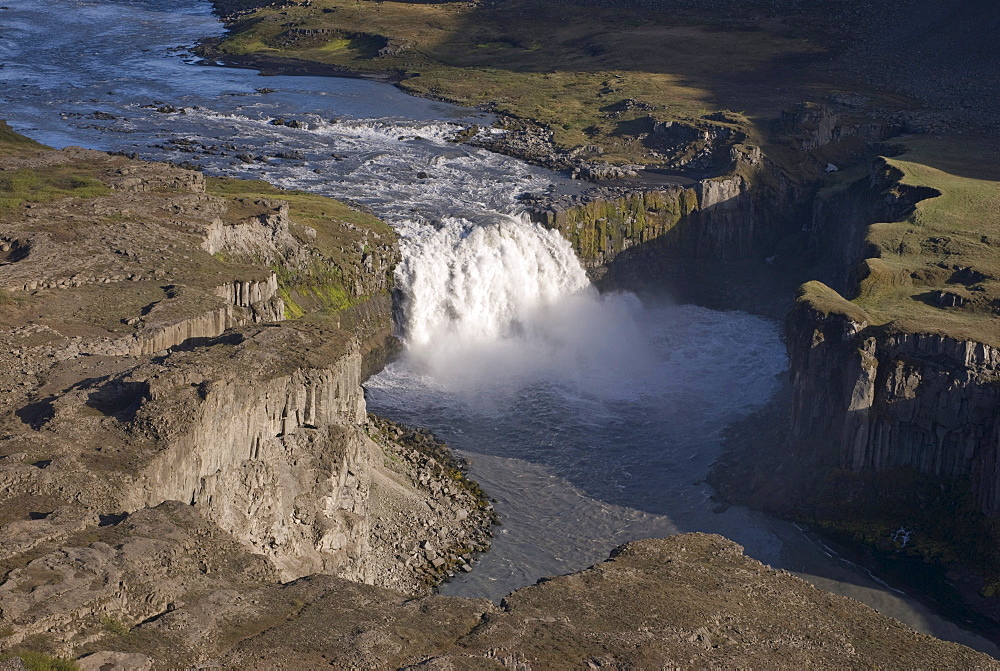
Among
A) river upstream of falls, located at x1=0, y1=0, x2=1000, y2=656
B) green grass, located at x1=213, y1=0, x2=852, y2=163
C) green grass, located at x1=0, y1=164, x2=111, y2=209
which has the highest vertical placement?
green grass, located at x1=213, y1=0, x2=852, y2=163

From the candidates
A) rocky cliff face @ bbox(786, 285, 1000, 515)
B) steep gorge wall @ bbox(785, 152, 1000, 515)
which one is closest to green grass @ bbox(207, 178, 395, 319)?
steep gorge wall @ bbox(785, 152, 1000, 515)

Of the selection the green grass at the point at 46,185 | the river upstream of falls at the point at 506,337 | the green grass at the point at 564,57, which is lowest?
the river upstream of falls at the point at 506,337

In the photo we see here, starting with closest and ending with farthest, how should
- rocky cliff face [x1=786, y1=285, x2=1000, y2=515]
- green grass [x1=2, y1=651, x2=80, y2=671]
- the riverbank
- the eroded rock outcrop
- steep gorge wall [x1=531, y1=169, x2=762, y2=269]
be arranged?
green grass [x1=2, y1=651, x2=80, y2=671] → the eroded rock outcrop → rocky cliff face [x1=786, y1=285, x2=1000, y2=515] → the riverbank → steep gorge wall [x1=531, y1=169, x2=762, y2=269]

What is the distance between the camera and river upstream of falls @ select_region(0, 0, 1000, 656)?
54250 millimetres

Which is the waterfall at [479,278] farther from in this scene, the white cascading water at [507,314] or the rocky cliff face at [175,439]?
the rocky cliff face at [175,439]

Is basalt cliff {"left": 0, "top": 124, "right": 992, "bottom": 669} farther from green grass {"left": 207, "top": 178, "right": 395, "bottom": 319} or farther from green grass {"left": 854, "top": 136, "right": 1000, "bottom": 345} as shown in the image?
green grass {"left": 854, "top": 136, "right": 1000, "bottom": 345}

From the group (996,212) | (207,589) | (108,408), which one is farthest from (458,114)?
(207,589)

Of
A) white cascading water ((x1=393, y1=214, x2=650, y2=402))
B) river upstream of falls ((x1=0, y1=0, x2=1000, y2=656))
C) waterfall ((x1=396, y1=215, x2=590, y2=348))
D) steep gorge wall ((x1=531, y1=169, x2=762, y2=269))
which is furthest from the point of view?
steep gorge wall ((x1=531, y1=169, x2=762, y2=269))

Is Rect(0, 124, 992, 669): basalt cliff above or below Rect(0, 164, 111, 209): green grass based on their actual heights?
below

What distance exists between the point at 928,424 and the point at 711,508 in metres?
11.2

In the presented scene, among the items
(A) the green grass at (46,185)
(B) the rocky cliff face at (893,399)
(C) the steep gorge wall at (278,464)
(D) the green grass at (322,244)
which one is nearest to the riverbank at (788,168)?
(B) the rocky cliff face at (893,399)

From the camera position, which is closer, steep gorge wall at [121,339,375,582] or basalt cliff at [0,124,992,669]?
basalt cliff at [0,124,992,669]

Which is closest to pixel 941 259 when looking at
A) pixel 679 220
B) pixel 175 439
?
pixel 679 220

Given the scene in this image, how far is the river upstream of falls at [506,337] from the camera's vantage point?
54.2 meters
